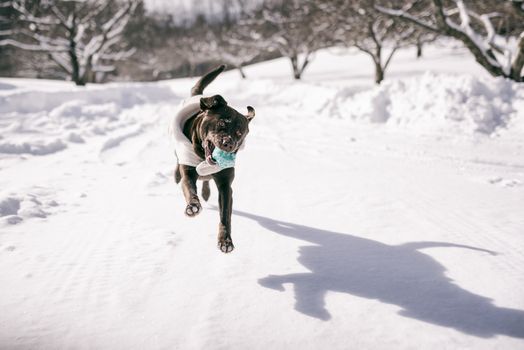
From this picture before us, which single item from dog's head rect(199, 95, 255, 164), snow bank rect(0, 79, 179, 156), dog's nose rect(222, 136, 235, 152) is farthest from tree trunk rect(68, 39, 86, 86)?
dog's nose rect(222, 136, 235, 152)

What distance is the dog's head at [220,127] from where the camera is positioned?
7.45 ft

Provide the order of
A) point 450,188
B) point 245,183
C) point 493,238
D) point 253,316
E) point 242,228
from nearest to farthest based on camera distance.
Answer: point 253,316 < point 493,238 < point 242,228 < point 450,188 < point 245,183

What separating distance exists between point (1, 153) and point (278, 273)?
4.74 metres

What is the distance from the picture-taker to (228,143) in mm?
2234

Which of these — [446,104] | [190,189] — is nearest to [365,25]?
[446,104]

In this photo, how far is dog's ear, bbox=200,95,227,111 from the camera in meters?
2.43

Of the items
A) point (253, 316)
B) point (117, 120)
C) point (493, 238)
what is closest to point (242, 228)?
point (253, 316)

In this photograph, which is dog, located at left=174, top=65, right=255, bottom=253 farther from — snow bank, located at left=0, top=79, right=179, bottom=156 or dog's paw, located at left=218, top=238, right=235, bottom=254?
snow bank, located at left=0, top=79, right=179, bottom=156

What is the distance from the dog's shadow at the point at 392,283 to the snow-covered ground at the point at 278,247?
0.01 metres

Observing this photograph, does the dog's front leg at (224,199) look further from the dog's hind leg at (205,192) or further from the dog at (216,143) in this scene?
the dog's hind leg at (205,192)

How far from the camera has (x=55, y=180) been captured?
4.07m

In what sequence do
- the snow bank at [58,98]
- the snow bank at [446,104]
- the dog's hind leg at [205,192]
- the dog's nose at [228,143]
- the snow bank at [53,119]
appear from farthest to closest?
the snow bank at [58,98] < the snow bank at [446,104] < the snow bank at [53,119] < the dog's hind leg at [205,192] < the dog's nose at [228,143]

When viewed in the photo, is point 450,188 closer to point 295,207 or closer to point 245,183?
point 295,207

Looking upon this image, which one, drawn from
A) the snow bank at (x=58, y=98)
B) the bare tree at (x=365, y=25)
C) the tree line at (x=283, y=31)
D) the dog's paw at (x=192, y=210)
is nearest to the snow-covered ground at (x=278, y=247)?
the dog's paw at (x=192, y=210)
